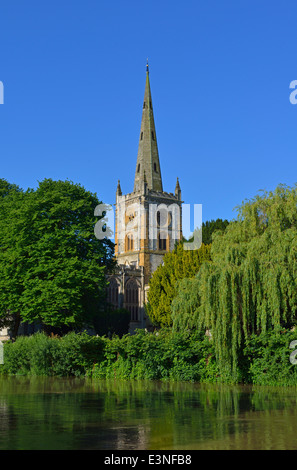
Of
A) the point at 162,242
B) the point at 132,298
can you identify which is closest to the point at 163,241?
the point at 162,242

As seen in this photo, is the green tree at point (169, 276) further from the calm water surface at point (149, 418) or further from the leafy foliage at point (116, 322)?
the calm water surface at point (149, 418)

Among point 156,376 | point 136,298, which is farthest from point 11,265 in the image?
point 136,298

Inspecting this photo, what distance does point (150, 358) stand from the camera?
2400 cm

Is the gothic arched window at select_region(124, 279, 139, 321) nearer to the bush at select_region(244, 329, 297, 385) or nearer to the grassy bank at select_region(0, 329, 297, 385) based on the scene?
the grassy bank at select_region(0, 329, 297, 385)

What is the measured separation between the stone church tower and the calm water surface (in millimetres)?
62962

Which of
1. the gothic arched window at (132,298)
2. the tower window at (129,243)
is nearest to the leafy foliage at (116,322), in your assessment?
the gothic arched window at (132,298)

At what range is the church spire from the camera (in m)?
92.1

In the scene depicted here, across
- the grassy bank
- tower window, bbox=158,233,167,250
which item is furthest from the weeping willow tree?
tower window, bbox=158,233,167,250

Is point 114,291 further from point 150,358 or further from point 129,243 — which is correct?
point 150,358

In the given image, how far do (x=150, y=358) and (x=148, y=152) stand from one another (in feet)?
232

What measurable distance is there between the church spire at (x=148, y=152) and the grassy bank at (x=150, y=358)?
209 ft

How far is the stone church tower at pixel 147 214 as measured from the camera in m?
86.8
